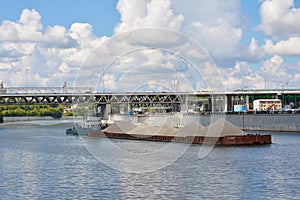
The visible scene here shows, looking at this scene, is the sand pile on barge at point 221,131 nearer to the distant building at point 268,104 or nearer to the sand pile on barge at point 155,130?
the sand pile on barge at point 155,130

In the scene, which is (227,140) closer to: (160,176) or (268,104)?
(160,176)

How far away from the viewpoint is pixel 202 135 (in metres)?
86.2

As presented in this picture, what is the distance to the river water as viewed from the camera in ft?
135

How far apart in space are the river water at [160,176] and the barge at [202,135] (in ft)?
29.0

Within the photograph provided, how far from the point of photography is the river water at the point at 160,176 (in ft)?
135

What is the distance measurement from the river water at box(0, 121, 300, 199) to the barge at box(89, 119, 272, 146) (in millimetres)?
8839

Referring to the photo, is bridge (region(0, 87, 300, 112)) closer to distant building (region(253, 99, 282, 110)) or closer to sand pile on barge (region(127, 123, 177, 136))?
distant building (region(253, 99, 282, 110))

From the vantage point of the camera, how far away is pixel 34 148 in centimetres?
8312

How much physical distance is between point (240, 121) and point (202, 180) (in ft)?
325

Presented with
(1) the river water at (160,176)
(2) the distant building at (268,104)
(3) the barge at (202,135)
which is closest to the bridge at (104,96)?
(2) the distant building at (268,104)

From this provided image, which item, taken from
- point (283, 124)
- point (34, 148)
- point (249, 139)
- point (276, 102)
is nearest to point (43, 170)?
point (34, 148)

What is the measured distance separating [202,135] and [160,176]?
36.8 meters

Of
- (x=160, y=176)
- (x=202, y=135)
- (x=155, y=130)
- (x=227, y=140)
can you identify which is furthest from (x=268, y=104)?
(x=160, y=176)

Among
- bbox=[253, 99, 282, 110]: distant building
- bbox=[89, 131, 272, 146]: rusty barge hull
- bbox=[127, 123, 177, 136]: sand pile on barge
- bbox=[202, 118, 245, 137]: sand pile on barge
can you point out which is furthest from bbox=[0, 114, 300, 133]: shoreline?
bbox=[202, 118, 245, 137]: sand pile on barge
